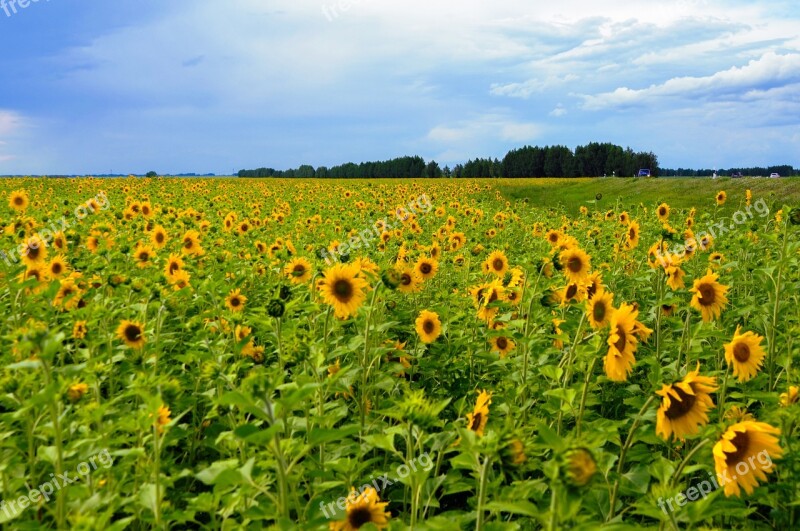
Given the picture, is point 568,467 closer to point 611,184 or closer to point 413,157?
point 611,184

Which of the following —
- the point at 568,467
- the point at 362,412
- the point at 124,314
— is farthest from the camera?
the point at 124,314

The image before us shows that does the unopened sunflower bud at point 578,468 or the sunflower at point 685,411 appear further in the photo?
the sunflower at point 685,411

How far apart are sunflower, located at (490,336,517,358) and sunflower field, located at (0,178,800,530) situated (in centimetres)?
10

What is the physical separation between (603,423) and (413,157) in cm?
8673

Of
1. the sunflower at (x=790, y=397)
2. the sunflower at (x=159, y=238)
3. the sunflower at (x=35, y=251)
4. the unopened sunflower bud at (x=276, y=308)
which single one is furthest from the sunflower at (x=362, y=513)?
the sunflower at (x=159, y=238)

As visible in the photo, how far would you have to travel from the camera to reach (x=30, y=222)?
7.98m

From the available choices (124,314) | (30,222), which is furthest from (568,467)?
(30,222)

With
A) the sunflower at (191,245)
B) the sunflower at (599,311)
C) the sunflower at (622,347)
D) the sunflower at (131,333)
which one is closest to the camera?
the sunflower at (622,347)

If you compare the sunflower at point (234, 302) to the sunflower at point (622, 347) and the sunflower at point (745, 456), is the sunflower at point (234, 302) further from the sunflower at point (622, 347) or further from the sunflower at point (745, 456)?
the sunflower at point (745, 456)

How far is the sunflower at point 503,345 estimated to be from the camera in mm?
4762

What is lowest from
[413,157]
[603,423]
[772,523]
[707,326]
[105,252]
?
[772,523]

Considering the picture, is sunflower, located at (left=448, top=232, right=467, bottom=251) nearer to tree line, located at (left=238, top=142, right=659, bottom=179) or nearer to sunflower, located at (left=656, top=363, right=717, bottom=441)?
sunflower, located at (left=656, top=363, right=717, bottom=441)

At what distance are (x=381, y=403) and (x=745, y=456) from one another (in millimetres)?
2081

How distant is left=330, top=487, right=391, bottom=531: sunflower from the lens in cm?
207
